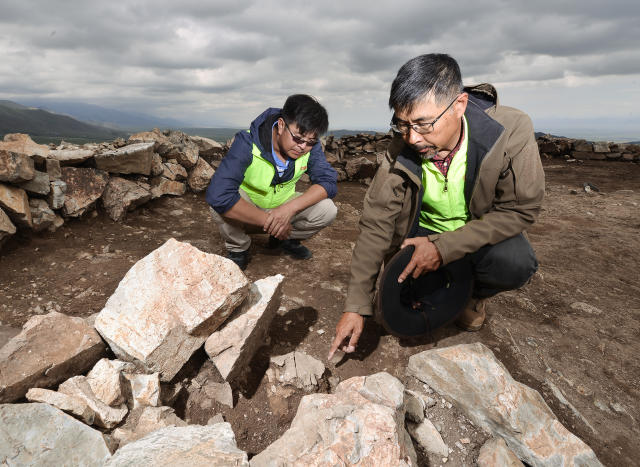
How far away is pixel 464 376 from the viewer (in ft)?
6.63

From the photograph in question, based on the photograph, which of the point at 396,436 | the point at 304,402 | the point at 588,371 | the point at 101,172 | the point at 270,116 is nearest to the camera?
the point at 396,436

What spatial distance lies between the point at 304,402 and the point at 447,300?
57.4 inches

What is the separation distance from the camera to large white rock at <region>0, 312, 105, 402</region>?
1.73m

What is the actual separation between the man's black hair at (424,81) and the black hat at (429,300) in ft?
3.76

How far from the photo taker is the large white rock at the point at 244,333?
215cm

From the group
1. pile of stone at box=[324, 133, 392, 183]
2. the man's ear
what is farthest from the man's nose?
pile of stone at box=[324, 133, 392, 183]

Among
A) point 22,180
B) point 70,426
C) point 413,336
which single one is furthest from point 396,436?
point 22,180

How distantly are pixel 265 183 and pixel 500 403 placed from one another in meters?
2.69

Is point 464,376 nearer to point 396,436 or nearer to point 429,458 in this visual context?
point 429,458

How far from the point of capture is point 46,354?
6.12 feet

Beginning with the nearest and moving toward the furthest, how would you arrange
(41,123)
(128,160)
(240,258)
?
(240,258), (128,160), (41,123)

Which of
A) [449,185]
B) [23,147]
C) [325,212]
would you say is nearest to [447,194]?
[449,185]

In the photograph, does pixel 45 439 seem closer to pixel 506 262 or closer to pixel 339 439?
pixel 339 439

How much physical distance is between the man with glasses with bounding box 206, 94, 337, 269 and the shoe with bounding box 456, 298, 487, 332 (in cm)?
180
